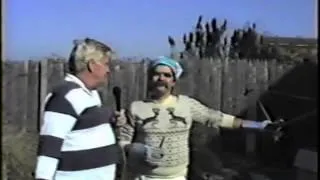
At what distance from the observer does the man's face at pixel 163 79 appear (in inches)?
115

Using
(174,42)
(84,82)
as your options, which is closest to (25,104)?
(174,42)

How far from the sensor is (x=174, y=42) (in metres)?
4.02

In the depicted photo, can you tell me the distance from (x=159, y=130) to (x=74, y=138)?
49 cm

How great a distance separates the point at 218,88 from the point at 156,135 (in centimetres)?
249

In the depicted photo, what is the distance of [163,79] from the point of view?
9.62 ft

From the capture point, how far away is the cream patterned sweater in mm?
2910

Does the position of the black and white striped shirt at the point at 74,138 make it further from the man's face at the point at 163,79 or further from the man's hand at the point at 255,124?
the man's hand at the point at 255,124

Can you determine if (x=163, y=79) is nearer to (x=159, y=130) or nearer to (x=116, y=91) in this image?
(x=159, y=130)

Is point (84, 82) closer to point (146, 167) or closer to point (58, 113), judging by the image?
point (58, 113)

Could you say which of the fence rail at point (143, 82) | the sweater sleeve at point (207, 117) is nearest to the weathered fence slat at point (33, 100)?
the fence rail at point (143, 82)

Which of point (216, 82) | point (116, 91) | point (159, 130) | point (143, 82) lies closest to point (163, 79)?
point (159, 130)

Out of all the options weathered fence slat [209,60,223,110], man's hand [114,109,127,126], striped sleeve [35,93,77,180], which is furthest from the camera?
weathered fence slat [209,60,223,110]

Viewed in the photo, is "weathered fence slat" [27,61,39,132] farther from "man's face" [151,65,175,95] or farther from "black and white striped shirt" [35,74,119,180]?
"black and white striped shirt" [35,74,119,180]

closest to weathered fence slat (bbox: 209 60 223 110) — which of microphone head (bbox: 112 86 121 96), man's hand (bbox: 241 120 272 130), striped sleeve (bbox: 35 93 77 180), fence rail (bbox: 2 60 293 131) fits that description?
fence rail (bbox: 2 60 293 131)
